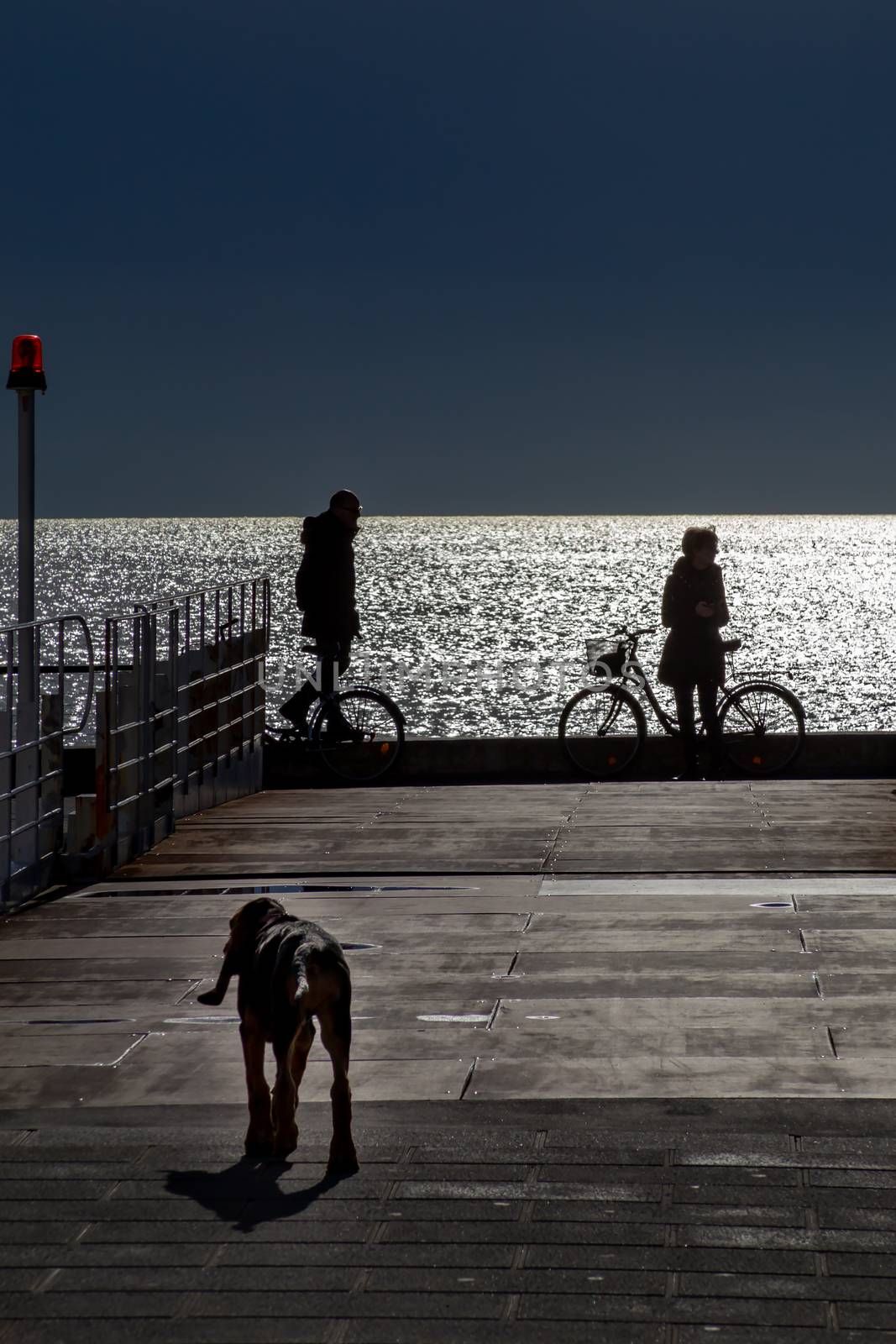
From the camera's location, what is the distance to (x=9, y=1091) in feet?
16.4

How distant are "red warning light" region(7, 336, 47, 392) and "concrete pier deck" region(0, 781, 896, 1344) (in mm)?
2426

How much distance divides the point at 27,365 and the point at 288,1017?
528 cm

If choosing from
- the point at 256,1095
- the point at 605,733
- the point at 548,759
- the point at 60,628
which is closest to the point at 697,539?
the point at 605,733

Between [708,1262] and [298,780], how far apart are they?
31.2 ft

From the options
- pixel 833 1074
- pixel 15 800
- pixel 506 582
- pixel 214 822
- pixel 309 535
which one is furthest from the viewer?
pixel 506 582

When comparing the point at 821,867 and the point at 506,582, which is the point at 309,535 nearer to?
the point at 821,867

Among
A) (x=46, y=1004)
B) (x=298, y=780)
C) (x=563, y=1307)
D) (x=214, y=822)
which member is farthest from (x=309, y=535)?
(x=563, y=1307)

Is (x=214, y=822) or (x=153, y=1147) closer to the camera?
(x=153, y=1147)

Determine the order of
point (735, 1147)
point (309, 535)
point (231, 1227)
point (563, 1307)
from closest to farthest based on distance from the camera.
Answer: point (563, 1307) → point (231, 1227) → point (735, 1147) → point (309, 535)

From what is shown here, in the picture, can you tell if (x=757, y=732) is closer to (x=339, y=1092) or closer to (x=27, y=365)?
(x=27, y=365)

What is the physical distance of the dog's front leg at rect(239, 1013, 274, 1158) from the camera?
417cm

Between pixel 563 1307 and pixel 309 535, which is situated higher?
pixel 309 535

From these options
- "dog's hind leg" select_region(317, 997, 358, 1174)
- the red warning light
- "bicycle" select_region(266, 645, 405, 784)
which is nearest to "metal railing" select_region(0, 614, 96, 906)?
the red warning light

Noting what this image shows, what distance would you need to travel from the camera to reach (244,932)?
14.4ft
